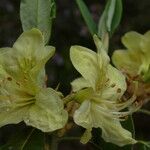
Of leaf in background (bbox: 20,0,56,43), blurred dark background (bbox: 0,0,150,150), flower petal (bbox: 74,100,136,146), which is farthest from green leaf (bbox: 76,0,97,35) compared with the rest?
blurred dark background (bbox: 0,0,150,150)

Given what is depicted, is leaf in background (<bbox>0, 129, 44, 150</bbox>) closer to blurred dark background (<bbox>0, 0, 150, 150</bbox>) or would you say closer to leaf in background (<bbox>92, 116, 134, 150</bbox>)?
leaf in background (<bbox>92, 116, 134, 150</bbox>)

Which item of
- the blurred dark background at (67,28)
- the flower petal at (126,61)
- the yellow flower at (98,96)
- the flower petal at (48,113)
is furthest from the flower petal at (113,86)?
the blurred dark background at (67,28)

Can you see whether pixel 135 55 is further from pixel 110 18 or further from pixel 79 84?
pixel 79 84

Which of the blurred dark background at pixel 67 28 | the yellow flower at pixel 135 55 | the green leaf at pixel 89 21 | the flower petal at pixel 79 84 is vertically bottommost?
the blurred dark background at pixel 67 28

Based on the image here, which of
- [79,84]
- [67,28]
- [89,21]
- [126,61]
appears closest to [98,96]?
[79,84]

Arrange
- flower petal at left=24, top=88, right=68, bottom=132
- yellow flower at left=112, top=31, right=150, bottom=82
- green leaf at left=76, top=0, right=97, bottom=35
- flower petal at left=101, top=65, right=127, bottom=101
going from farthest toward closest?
yellow flower at left=112, top=31, right=150, bottom=82 < green leaf at left=76, top=0, right=97, bottom=35 < flower petal at left=101, top=65, right=127, bottom=101 < flower petal at left=24, top=88, right=68, bottom=132

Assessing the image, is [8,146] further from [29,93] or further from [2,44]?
[2,44]

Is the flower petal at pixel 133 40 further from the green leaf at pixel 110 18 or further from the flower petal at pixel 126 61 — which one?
the green leaf at pixel 110 18
